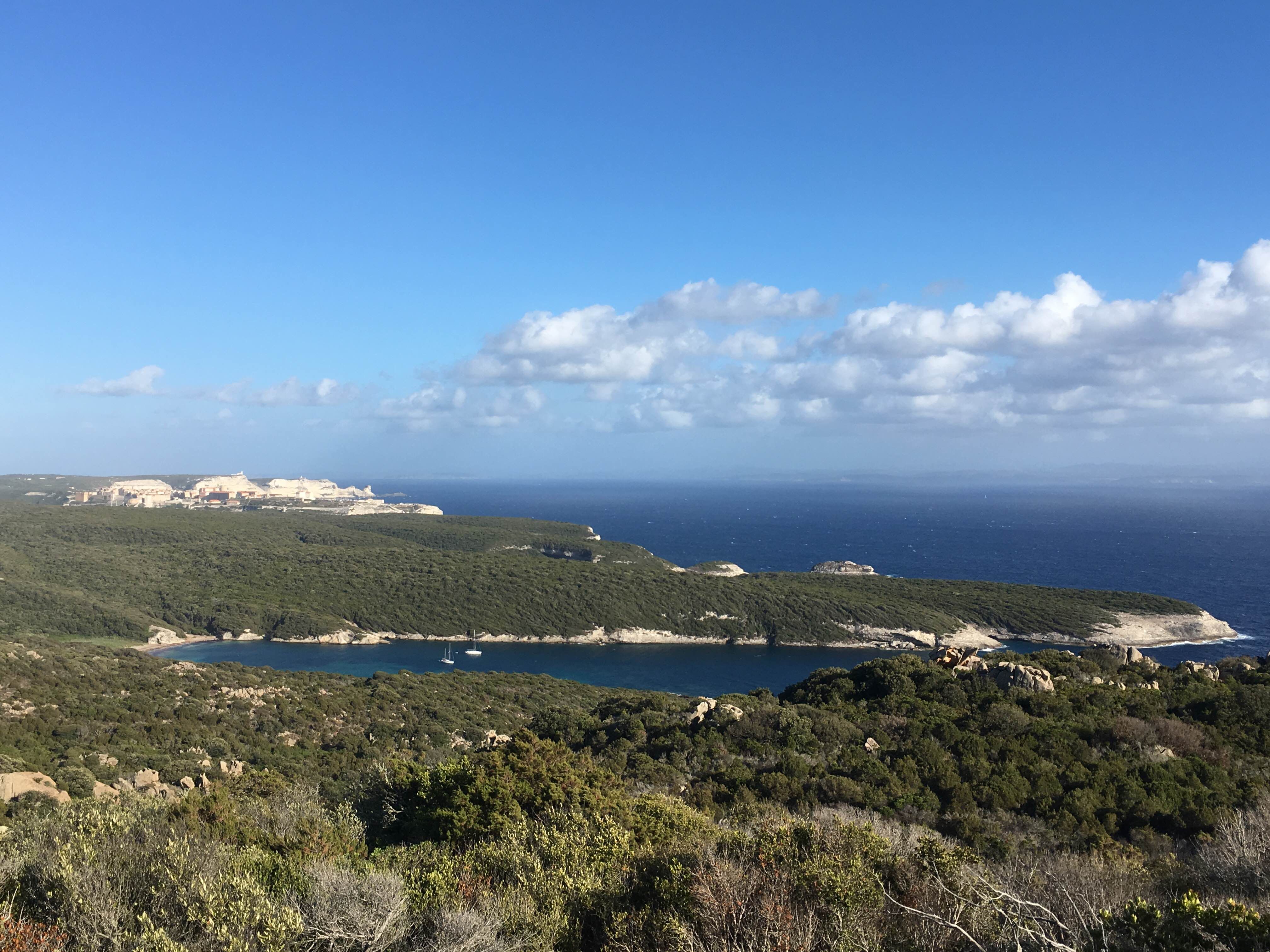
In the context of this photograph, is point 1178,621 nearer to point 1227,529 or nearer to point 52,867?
point 52,867

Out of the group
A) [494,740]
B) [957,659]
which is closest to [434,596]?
[494,740]

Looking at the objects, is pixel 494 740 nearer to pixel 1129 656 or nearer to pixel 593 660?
pixel 1129 656

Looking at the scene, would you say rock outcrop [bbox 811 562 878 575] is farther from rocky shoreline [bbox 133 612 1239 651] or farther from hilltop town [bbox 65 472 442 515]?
hilltop town [bbox 65 472 442 515]

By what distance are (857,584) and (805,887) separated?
8091 centimetres

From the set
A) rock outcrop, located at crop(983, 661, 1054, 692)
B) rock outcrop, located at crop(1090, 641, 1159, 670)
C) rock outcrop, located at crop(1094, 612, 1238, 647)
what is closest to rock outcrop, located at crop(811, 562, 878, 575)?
rock outcrop, located at crop(1094, 612, 1238, 647)

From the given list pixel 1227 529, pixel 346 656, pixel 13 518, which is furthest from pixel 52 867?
pixel 1227 529

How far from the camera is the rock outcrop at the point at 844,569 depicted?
309ft

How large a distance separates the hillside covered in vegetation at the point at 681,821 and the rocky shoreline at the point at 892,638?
37.6 meters

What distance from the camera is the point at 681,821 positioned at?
11.0 meters

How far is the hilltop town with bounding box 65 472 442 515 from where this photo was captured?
155250 mm

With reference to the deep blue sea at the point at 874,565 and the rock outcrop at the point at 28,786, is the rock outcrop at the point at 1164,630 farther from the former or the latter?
the rock outcrop at the point at 28,786

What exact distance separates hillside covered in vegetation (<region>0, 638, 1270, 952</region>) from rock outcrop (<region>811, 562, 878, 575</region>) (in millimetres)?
67087

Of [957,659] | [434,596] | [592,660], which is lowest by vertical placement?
[592,660]

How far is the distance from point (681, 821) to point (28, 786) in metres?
15.7
